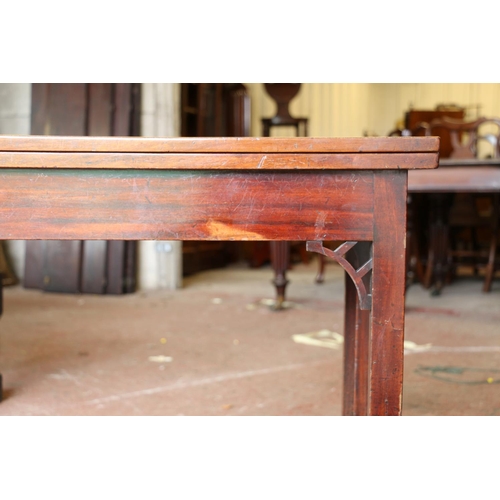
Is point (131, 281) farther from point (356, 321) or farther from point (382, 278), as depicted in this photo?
point (382, 278)

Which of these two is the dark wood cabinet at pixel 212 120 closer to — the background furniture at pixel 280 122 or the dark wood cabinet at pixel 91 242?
the dark wood cabinet at pixel 91 242

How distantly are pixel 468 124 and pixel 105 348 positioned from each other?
278cm

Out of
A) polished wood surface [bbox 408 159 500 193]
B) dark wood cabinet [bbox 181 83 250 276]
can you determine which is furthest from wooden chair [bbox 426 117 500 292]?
dark wood cabinet [bbox 181 83 250 276]

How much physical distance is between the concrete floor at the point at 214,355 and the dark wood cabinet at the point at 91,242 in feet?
0.62

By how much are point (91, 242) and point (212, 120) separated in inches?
119

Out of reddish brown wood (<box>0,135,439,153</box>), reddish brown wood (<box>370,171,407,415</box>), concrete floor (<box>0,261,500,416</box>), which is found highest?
reddish brown wood (<box>0,135,439,153</box>)

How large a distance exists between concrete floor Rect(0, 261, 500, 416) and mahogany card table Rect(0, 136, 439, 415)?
46.7 inches

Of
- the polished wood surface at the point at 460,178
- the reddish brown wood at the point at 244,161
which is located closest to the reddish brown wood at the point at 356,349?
the reddish brown wood at the point at 244,161

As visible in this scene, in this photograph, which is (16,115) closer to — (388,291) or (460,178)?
(460,178)

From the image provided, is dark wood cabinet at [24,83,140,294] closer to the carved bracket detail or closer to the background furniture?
the background furniture

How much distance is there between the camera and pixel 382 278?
1097 mm

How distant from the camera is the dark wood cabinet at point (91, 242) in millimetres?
4969

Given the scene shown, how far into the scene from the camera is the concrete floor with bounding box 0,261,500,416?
2248mm

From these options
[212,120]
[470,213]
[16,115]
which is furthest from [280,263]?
[212,120]
